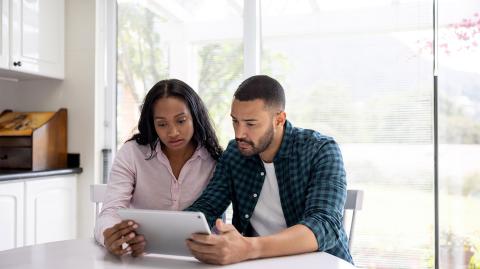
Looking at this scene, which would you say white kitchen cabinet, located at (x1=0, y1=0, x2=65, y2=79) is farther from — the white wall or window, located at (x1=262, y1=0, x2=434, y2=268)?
window, located at (x1=262, y1=0, x2=434, y2=268)

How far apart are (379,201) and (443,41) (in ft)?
3.12

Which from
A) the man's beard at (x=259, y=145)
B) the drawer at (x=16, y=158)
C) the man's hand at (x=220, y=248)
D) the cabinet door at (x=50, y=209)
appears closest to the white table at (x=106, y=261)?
the man's hand at (x=220, y=248)

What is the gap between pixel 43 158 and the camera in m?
2.99

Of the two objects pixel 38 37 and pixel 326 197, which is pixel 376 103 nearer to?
pixel 326 197

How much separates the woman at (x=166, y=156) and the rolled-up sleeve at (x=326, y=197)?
44 cm

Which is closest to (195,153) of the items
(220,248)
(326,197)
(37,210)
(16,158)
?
(326,197)

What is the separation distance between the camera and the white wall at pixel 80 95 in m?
3.18

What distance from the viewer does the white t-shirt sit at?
1.55 m

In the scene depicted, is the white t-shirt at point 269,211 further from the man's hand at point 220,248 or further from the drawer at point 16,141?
the drawer at point 16,141

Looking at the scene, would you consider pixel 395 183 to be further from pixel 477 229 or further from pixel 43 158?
pixel 43 158

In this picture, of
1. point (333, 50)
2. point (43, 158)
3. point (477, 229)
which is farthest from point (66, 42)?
point (477, 229)

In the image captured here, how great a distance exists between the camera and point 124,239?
1.18 m

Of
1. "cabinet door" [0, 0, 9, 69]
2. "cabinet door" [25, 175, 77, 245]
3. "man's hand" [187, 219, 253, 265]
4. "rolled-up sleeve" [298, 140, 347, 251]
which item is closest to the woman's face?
"rolled-up sleeve" [298, 140, 347, 251]

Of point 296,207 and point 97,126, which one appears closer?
point 296,207
